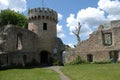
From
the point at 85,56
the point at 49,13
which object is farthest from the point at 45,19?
the point at 85,56

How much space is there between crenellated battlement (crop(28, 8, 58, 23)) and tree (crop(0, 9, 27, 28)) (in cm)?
1058

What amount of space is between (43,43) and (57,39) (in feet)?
8.07

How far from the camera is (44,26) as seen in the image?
38625mm

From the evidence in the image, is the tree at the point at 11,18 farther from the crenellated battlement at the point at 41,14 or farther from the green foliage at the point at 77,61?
the green foliage at the point at 77,61

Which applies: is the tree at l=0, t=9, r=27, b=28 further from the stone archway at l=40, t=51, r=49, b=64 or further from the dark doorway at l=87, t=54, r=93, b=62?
the dark doorway at l=87, t=54, r=93, b=62

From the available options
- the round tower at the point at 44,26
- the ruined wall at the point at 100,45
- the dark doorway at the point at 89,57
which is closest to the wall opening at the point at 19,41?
the round tower at the point at 44,26

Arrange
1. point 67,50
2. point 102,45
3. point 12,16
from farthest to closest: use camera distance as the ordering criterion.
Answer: point 12,16
point 67,50
point 102,45

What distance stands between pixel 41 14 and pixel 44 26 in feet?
6.79

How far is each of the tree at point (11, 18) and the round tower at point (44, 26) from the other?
1119 cm

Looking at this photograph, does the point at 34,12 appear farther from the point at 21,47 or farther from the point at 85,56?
the point at 85,56

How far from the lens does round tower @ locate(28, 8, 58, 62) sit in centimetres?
3781

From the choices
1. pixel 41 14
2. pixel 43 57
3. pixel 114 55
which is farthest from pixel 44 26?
pixel 114 55

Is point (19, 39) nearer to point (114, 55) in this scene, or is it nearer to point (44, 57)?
point (44, 57)

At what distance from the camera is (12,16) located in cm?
5053
